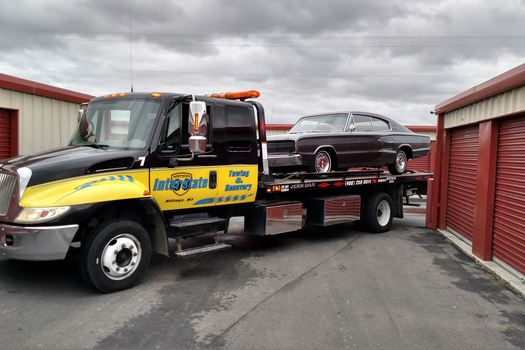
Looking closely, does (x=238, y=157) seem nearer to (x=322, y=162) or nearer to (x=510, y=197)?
(x=322, y=162)

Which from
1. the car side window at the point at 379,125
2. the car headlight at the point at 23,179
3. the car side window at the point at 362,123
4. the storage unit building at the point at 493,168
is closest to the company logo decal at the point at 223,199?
Result: the car headlight at the point at 23,179

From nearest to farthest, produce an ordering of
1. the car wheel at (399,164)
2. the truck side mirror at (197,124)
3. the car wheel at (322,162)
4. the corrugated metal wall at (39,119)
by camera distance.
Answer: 1. the truck side mirror at (197,124)
2. the car wheel at (322,162)
3. the corrugated metal wall at (39,119)
4. the car wheel at (399,164)

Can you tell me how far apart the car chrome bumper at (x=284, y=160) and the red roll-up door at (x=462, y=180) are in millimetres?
3515

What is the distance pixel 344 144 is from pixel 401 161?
2.30m

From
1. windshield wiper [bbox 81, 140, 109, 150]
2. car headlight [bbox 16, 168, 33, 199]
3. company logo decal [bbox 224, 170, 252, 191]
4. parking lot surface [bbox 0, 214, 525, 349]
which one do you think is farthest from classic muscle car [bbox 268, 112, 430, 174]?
car headlight [bbox 16, 168, 33, 199]

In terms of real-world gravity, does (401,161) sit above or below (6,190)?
above

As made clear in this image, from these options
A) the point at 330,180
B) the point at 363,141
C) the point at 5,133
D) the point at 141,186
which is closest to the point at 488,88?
the point at 363,141

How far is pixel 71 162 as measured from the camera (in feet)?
17.0

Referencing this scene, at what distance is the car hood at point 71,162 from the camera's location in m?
5.02

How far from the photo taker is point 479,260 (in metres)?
7.57

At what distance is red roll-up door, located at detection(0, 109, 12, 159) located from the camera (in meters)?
9.09

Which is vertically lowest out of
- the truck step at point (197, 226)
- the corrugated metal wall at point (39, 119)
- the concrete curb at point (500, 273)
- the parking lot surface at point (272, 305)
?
the parking lot surface at point (272, 305)

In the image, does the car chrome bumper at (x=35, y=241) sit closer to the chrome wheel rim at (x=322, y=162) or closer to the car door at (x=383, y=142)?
the chrome wheel rim at (x=322, y=162)

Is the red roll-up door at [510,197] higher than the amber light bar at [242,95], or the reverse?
the amber light bar at [242,95]
